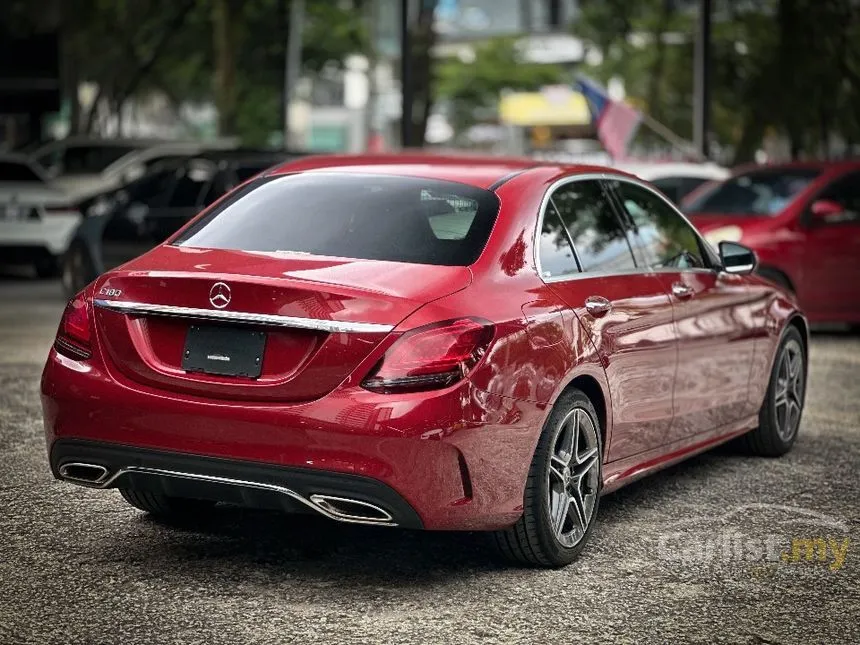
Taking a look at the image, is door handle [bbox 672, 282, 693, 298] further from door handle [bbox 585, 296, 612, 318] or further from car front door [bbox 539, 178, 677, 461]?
door handle [bbox 585, 296, 612, 318]

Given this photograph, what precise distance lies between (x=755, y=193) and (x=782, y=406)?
7.23 metres

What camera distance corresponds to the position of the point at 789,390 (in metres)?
8.89

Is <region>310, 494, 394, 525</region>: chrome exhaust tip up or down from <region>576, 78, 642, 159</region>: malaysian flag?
up

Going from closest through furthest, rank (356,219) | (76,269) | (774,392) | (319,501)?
(319,501) < (356,219) < (774,392) < (76,269)

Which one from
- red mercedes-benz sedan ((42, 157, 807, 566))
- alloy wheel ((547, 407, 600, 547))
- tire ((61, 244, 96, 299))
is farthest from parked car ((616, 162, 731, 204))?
alloy wheel ((547, 407, 600, 547))

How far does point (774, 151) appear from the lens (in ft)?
217

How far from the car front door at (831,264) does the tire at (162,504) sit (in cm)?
924

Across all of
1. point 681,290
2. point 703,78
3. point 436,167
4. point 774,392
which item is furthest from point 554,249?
point 703,78

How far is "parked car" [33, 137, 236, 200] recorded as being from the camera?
24500 millimetres

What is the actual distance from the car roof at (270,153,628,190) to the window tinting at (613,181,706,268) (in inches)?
10.5

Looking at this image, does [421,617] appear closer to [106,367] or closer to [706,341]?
[106,367]

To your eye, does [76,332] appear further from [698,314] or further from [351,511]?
[698,314]

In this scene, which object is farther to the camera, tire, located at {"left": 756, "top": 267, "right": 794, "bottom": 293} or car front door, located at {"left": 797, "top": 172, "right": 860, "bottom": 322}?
car front door, located at {"left": 797, "top": 172, "right": 860, "bottom": 322}

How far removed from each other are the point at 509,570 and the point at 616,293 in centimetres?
125
